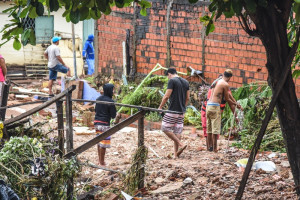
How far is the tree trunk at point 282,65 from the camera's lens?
16.6ft

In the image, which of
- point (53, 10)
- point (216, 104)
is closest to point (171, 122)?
point (216, 104)

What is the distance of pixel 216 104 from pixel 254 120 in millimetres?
1453

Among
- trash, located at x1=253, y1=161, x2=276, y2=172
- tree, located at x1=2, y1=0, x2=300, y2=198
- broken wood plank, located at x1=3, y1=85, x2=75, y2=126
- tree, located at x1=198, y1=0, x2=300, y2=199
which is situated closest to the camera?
tree, located at x1=2, y1=0, x2=300, y2=198

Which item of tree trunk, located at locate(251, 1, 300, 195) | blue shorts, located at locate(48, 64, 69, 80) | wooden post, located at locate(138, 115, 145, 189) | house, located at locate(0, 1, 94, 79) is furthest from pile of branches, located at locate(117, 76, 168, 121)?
tree trunk, located at locate(251, 1, 300, 195)

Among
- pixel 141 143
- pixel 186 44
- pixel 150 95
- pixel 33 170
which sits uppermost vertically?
pixel 186 44

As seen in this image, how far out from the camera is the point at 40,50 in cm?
2020

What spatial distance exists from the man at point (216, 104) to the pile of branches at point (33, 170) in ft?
14.4

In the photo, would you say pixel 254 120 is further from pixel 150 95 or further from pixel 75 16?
pixel 75 16

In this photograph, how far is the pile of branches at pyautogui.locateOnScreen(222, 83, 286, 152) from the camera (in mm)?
9609

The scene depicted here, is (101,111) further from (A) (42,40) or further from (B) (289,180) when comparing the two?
(A) (42,40)

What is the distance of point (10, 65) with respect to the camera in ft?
65.5

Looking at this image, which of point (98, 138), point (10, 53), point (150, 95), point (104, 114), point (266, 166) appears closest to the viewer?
point (98, 138)

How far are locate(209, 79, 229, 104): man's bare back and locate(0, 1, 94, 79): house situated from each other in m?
11.0

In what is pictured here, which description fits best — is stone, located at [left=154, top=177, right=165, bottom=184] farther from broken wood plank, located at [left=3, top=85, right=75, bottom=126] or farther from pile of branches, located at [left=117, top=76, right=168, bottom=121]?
pile of branches, located at [left=117, top=76, right=168, bottom=121]
